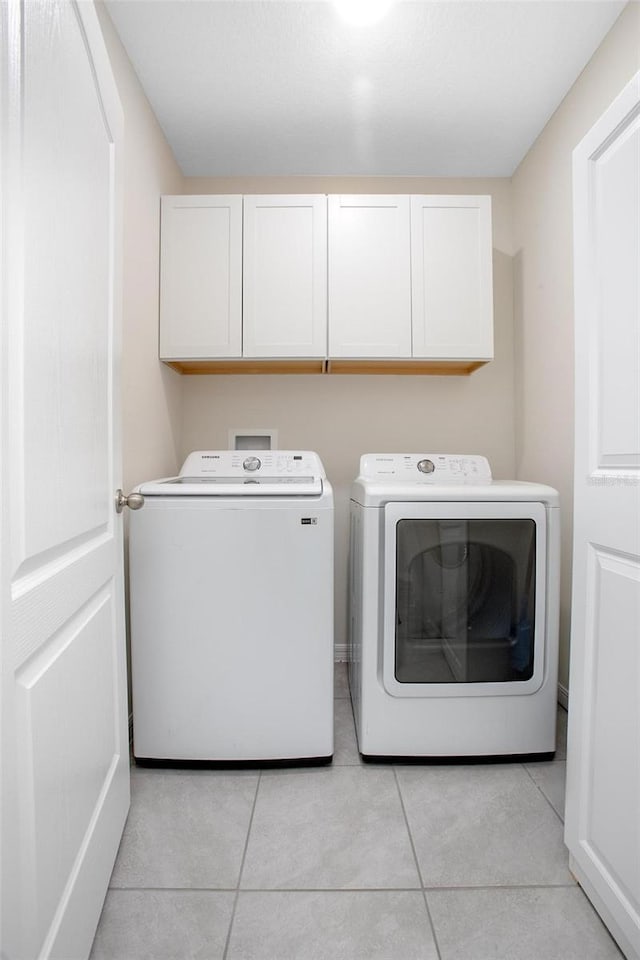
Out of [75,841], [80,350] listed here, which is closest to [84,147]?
[80,350]

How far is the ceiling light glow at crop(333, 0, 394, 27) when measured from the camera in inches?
61.6

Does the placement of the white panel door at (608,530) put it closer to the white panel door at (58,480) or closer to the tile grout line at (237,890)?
the tile grout line at (237,890)

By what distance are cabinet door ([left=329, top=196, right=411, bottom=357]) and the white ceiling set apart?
337 mm

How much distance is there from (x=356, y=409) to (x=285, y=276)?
0.72m

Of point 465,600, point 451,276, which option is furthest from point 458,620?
point 451,276

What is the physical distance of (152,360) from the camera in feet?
6.83

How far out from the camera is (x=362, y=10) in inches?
62.7

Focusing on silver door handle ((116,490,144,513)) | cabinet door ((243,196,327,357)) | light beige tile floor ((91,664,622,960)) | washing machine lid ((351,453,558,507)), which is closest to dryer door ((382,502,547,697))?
washing machine lid ((351,453,558,507))

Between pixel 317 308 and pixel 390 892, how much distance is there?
1.97 meters

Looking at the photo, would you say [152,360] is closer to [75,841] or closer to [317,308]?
[317,308]

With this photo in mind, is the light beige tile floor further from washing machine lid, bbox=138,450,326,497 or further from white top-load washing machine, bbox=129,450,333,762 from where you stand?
washing machine lid, bbox=138,450,326,497

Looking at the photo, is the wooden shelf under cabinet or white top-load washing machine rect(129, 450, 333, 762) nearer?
white top-load washing machine rect(129, 450, 333, 762)

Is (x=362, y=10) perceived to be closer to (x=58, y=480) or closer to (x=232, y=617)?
(x=58, y=480)

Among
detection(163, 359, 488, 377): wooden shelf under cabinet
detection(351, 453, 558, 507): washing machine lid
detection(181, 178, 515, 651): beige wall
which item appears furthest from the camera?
detection(181, 178, 515, 651): beige wall
